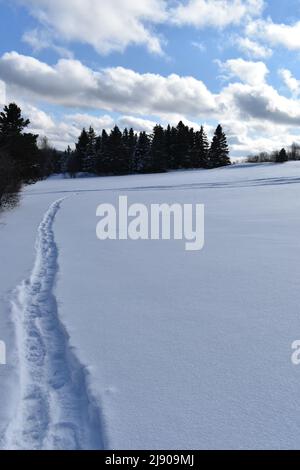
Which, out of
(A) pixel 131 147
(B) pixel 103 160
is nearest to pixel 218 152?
(A) pixel 131 147

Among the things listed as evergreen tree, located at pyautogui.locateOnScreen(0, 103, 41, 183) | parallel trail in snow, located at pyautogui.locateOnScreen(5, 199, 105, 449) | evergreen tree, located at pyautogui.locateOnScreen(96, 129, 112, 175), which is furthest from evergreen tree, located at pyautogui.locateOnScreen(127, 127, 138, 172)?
parallel trail in snow, located at pyautogui.locateOnScreen(5, 199, 105, 449)

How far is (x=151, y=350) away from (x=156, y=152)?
53.9 m

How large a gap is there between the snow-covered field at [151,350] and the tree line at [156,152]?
50545 millimetres

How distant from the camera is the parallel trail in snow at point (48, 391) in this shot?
2.64m

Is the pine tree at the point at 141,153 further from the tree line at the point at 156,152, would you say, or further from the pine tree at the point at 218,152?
the pine tree at the point at 218,152

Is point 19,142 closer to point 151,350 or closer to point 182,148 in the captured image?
point 151,350

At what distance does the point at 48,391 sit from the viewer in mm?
3168

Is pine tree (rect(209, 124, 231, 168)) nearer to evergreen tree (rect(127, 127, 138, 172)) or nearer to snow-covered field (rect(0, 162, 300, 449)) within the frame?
evergreen tree (rect(127, 127, 138, 172))

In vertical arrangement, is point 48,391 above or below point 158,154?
below

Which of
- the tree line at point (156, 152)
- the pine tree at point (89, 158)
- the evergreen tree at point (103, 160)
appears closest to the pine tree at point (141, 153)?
the tree line at point (156, 152)

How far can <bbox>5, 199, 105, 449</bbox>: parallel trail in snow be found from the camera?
2.64 meters

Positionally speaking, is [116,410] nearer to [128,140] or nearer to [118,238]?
[118,238]
